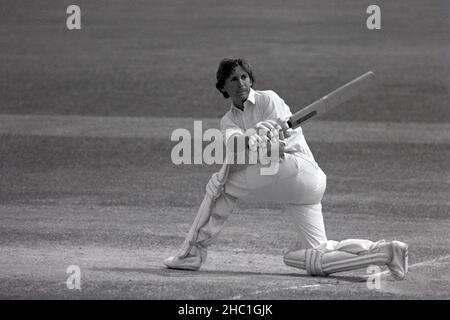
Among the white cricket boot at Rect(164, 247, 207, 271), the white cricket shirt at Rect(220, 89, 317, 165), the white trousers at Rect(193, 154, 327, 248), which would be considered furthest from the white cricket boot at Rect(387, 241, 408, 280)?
the white cricket boot at Rect(164, 247, 207, 271)

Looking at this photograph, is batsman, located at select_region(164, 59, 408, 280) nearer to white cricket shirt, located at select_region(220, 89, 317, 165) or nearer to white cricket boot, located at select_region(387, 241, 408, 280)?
white cricket shirt, located at select_region(220, 89, 317, 165)

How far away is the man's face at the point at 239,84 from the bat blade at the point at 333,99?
437 millimetres

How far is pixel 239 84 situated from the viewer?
28.8 feet

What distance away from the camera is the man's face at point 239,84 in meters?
8.78

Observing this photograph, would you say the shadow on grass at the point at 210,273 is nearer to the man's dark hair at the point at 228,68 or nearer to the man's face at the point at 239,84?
the man's face at the point at 239,84

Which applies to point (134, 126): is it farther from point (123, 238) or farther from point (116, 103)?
point (123, 238)

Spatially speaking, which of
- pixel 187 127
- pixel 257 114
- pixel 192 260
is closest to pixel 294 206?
pixel 257 114

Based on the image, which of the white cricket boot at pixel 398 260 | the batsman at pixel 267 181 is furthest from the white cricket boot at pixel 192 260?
the white cricket boot at pixel 398 260

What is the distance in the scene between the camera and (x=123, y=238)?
10562 millimetres

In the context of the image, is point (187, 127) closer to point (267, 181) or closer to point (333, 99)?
point (267, 181)

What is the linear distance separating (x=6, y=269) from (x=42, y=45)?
57.3 feet

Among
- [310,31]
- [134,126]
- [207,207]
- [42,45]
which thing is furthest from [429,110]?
[207,207]

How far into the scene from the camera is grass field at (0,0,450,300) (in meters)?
8.98

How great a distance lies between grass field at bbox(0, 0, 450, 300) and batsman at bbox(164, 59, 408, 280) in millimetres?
195
